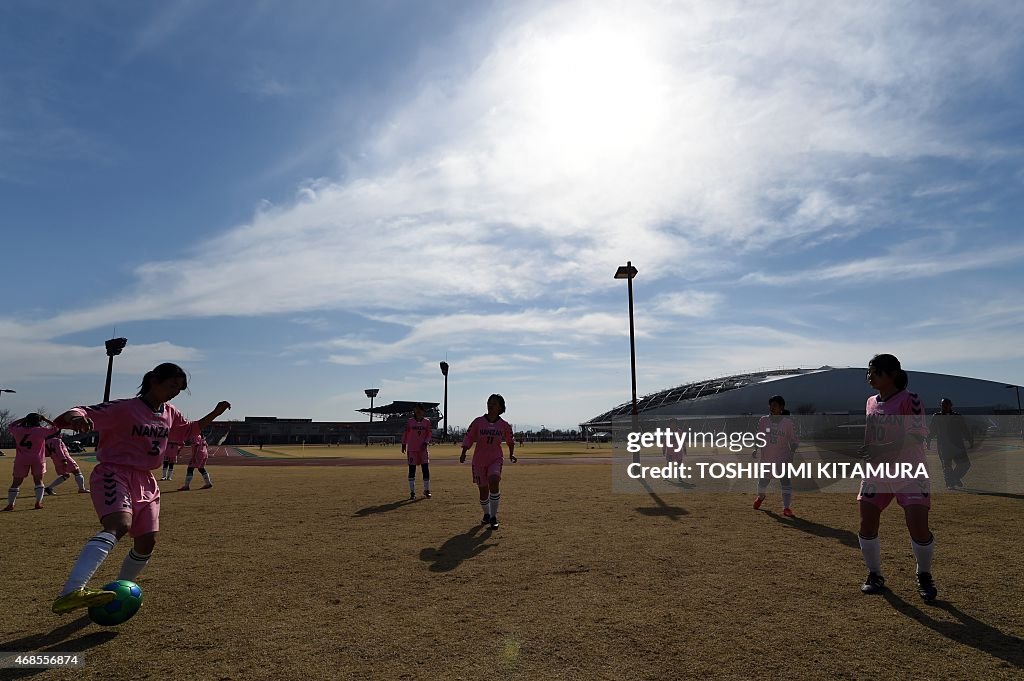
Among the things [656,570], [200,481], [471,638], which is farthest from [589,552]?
[200,481]

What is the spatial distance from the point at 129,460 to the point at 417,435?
891cm

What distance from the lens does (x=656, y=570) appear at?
6602 millimetres

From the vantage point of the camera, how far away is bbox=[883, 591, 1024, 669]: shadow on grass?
411 cm

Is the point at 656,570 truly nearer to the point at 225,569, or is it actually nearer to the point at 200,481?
the point at 225,569

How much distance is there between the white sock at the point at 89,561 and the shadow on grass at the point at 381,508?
6.54 metres

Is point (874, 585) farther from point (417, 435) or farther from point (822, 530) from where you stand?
point (417, 435)

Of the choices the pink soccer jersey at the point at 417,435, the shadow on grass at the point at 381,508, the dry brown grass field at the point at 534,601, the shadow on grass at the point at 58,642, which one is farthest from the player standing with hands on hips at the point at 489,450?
the shadow on grass at the point at 58,642

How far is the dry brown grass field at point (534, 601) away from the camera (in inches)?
159

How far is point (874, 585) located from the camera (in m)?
5.62

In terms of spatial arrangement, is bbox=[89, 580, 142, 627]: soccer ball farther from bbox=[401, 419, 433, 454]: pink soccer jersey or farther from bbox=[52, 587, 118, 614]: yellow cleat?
bbox=[401, 419, 433, 454]: pink soccer jersey

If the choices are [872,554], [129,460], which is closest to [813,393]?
[872,554]

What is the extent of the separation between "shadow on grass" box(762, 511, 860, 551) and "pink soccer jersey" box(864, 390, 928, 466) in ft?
8.59

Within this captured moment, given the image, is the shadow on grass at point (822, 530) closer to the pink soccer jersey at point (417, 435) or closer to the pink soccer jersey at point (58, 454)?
the pink soccer jersey at point (417, 435)

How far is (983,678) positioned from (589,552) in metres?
4.37
